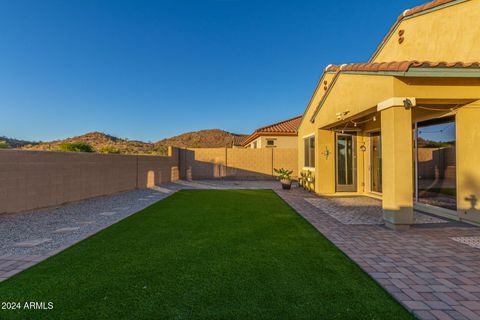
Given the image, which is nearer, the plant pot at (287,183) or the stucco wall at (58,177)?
the stucco wall at (58,177)

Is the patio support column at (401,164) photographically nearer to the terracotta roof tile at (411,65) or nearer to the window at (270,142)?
the terracotta roof tile at (411,65)

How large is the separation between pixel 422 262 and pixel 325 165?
7.31m

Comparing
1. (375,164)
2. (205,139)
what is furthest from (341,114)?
(205,139)

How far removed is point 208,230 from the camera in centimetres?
554

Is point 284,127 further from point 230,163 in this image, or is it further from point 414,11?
point 414,11

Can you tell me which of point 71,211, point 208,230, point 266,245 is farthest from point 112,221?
point 266,245

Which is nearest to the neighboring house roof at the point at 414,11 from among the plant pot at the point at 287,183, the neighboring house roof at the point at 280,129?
the plant pot at the point at 287,183

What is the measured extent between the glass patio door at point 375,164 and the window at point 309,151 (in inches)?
99.7

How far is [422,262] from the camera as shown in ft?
12.4

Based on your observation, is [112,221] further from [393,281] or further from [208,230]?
[393,281]

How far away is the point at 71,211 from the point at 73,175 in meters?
1.74

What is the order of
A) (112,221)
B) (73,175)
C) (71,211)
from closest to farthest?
(112,221) < (71,211) < (73,175)

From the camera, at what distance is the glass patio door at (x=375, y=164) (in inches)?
391

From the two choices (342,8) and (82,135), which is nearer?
(342,8)
